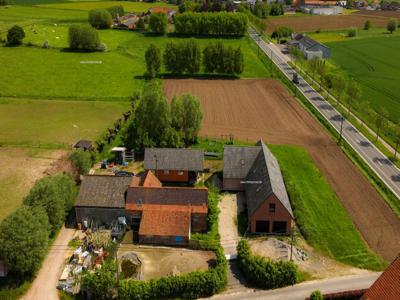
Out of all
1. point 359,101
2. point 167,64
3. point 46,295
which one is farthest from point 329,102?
point 46,295

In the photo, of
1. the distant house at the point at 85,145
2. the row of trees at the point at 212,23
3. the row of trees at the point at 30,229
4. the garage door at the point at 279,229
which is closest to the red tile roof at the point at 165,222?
the row of trees at the point at 30,229

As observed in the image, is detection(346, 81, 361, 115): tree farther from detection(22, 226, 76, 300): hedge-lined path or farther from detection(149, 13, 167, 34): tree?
detection(149, 13, 167, 34): tree

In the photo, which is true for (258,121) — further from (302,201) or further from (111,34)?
(111,34)

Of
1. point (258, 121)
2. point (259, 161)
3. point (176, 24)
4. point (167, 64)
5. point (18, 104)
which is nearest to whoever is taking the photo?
point (259, 161)

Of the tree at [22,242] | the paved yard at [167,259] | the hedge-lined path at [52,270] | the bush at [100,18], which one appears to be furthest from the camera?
the bush at [100,18]

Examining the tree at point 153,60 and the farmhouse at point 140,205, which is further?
the tree at point 153,60

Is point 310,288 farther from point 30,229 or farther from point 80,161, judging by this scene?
point 80,161

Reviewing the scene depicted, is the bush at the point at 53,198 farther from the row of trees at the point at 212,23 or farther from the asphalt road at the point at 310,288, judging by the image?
the row of trees at the point at 212,23
